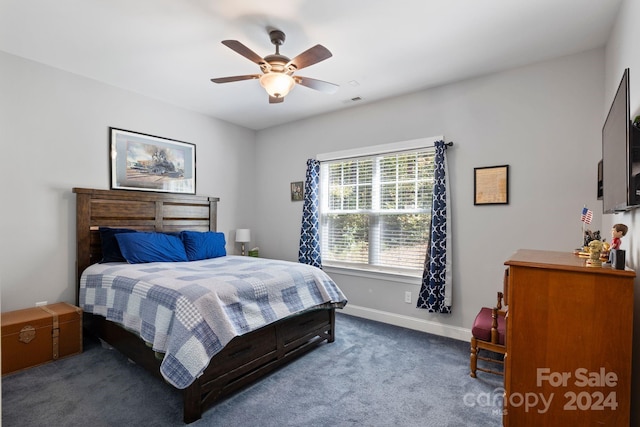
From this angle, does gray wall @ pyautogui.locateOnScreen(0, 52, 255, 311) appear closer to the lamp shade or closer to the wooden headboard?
the wooden headboard

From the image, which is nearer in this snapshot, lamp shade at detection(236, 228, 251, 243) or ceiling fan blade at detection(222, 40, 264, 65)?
ceiling fan blade at detection(222, 40, 264, 65)

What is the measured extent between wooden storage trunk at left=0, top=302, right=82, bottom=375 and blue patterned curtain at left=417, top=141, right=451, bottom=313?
334 centimetres

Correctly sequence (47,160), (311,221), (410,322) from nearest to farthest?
1. (47,160)
2. (410,322)
3. (311,221)

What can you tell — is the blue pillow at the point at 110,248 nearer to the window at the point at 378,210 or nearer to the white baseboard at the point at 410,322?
the window at the point at 378,210

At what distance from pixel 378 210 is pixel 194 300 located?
8.04ft

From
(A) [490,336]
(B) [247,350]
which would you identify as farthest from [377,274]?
(B) [247,350]

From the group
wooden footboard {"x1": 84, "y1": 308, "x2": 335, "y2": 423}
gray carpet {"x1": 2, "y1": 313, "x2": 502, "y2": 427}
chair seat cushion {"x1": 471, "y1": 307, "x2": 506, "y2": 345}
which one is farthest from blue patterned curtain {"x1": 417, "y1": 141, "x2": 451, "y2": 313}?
wooden footboard {"x1": 84, "y1": 308, "x2": 335, "y2": 423}

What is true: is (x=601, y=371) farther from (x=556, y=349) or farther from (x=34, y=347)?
(x=34, y=347)

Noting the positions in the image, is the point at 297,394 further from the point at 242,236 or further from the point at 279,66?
the point at 242,236

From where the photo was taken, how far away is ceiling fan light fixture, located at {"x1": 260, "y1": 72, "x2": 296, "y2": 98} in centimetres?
244

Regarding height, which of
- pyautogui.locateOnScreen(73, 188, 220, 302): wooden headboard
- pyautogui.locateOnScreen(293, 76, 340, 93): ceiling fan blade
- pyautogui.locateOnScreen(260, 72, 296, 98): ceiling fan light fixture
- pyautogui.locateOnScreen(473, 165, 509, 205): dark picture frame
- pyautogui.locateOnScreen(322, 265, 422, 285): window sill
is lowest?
pyautogui.locateOnScreen(322, 265, 422, 285): window sill

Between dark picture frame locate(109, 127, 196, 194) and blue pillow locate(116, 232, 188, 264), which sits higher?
dark picture frame locate(109, 127, 196, 194)

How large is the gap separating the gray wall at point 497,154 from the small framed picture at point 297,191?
2.59 feet

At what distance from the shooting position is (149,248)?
10.8 ft
